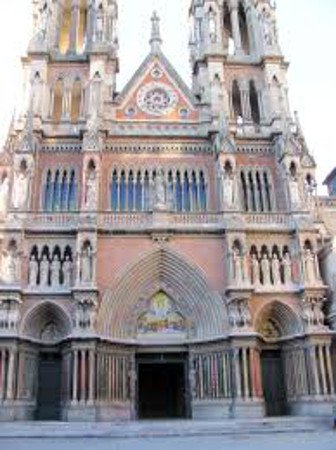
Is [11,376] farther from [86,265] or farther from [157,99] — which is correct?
[157,99]

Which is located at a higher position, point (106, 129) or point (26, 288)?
point (106, 129)

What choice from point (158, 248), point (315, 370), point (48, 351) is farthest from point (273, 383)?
point (48, 351)

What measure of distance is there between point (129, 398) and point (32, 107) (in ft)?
47.3

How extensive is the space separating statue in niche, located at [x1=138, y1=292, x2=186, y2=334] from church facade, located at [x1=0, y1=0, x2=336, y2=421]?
0.21 feet

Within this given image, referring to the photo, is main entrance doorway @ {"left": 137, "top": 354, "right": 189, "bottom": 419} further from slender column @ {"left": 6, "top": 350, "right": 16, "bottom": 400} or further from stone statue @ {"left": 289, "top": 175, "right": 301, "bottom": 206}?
stone statue @ {"left": 289, "top": 175, "right": 301, "bottom": 206}

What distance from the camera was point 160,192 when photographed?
2289 centimetres

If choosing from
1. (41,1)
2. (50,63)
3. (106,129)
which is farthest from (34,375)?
(41,1)

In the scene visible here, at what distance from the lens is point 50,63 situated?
2616cm

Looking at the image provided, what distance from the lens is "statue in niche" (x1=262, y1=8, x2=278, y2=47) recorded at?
2753 cm

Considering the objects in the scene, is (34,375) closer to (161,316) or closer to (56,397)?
(56,397)

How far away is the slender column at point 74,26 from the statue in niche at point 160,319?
49.1ft

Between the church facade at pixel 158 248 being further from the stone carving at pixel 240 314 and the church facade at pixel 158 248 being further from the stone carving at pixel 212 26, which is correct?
the stone carving at pixel 212 26

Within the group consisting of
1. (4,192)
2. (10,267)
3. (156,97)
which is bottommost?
(10,267)

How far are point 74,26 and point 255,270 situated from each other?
17.5m
